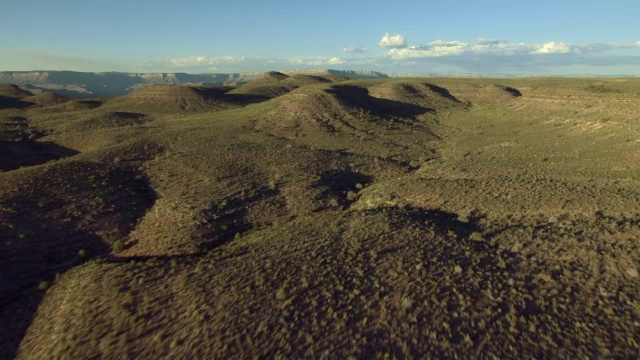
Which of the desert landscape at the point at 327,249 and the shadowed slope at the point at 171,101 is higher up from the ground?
the shadowed slope at the point at 171,101

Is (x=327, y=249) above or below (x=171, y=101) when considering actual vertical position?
below

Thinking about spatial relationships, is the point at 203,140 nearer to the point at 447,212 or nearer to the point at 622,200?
the point at 447,212

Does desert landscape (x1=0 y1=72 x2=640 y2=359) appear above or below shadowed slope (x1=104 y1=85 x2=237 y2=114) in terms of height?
below

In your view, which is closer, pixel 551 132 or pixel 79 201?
pixel 79 201

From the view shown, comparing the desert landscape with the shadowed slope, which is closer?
the desert landscape

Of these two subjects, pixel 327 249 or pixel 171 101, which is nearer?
pixel 327 249

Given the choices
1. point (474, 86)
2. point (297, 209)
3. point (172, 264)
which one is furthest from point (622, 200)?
point (474, 86)

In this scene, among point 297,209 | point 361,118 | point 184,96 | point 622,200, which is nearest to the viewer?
point 622,200

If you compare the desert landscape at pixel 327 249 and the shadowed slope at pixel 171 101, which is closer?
the desert landscape at pixel 327 249
